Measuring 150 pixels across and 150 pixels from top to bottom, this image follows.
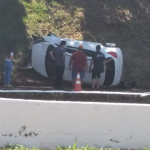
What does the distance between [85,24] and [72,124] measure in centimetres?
1447

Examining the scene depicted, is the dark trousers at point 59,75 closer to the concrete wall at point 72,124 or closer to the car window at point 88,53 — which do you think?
the car window at point 88,53

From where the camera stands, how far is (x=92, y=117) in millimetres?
7332

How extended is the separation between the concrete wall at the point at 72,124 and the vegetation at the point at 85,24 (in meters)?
10.7

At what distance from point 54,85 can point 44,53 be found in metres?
1.23

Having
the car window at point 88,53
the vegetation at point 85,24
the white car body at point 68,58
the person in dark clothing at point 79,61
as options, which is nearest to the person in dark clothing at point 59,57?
the person in dark clothing at point 79,61

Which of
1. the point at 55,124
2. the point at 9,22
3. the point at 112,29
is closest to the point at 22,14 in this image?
the point at 9,22

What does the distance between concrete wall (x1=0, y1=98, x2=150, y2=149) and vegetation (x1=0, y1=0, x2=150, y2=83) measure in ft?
35.2

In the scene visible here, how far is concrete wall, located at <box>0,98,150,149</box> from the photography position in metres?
Answer: 7.26

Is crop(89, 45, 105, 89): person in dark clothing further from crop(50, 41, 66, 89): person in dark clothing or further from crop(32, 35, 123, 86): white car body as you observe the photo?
crop(50, 41, 66, 89): person in dark clothing

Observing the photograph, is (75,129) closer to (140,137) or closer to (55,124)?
(55,124)

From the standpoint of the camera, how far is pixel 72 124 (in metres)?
7.36

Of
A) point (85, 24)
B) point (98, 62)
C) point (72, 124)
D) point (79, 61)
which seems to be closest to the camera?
point (72, 124)

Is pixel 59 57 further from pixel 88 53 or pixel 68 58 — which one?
pixel 88 53

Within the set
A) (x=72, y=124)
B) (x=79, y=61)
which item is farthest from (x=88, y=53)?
(x=72, y=124)
